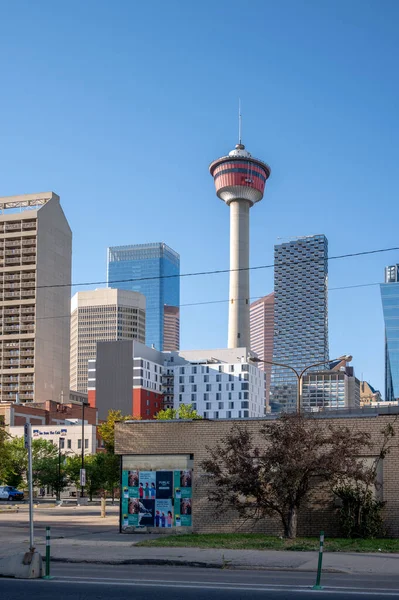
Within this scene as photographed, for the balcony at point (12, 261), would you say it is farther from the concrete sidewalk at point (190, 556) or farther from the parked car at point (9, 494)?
the concrete sidewalk at point (190, 556)

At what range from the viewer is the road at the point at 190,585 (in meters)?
17.0

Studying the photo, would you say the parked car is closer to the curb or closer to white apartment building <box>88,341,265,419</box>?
the curb

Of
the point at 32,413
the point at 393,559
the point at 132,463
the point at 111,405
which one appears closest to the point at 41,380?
the point at 111,405

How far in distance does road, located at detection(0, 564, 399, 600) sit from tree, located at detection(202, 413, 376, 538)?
7121mm

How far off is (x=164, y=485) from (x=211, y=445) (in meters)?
2.73

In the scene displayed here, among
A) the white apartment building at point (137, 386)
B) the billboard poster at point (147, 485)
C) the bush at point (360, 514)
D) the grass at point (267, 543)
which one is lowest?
the grass at point (267, 543)

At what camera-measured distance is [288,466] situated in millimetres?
28500

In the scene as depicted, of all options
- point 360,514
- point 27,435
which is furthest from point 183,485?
point 27,435

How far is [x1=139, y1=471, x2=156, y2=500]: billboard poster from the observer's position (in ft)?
114

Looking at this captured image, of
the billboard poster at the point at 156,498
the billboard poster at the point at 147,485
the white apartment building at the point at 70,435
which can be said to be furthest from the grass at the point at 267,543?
the white apartment building at the point at 70,435

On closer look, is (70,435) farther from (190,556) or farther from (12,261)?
(190,556)

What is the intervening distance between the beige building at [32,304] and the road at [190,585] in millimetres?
160263

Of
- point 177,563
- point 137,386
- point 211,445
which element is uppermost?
point 137,386

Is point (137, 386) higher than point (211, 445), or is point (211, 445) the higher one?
point (137, 386)
